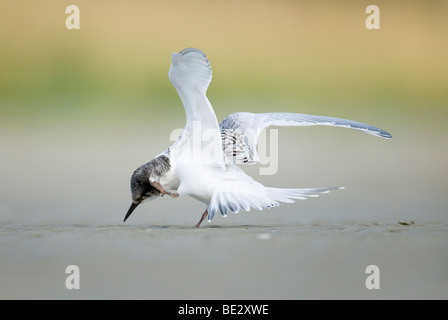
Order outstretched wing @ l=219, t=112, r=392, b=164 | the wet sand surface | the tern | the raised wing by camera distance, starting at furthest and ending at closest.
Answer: outstretched wing @ l=219, t=112, r=392, b=164
the tern
the raised wing
the wet sand surface

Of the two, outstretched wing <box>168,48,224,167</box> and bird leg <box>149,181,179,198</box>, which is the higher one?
outstretched wing <box>168,48,224,167</box>

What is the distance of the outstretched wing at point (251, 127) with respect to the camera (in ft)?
17.5

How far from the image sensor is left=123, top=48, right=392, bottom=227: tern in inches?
183

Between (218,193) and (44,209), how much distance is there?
1.58 m

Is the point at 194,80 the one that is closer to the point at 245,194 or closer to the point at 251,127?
the point at 245,194

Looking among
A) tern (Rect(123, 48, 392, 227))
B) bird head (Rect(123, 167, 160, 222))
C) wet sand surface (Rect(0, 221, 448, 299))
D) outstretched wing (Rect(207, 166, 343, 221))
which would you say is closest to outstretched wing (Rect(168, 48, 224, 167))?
tern (Rect(123, 48, 392, 227))

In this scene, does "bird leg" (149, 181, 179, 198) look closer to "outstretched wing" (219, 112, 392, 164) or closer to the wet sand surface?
the wet sand surface

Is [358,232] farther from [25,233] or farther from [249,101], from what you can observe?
[249,101]

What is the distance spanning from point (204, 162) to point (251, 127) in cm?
58

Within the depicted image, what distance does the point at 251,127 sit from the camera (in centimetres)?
554

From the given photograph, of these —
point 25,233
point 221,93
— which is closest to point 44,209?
point 25,233

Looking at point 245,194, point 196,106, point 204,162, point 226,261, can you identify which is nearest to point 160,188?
point 204,162

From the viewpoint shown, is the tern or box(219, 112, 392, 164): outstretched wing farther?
box(219, 112, 392, 164): outstretched wing

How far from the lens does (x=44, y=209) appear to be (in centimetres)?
593
